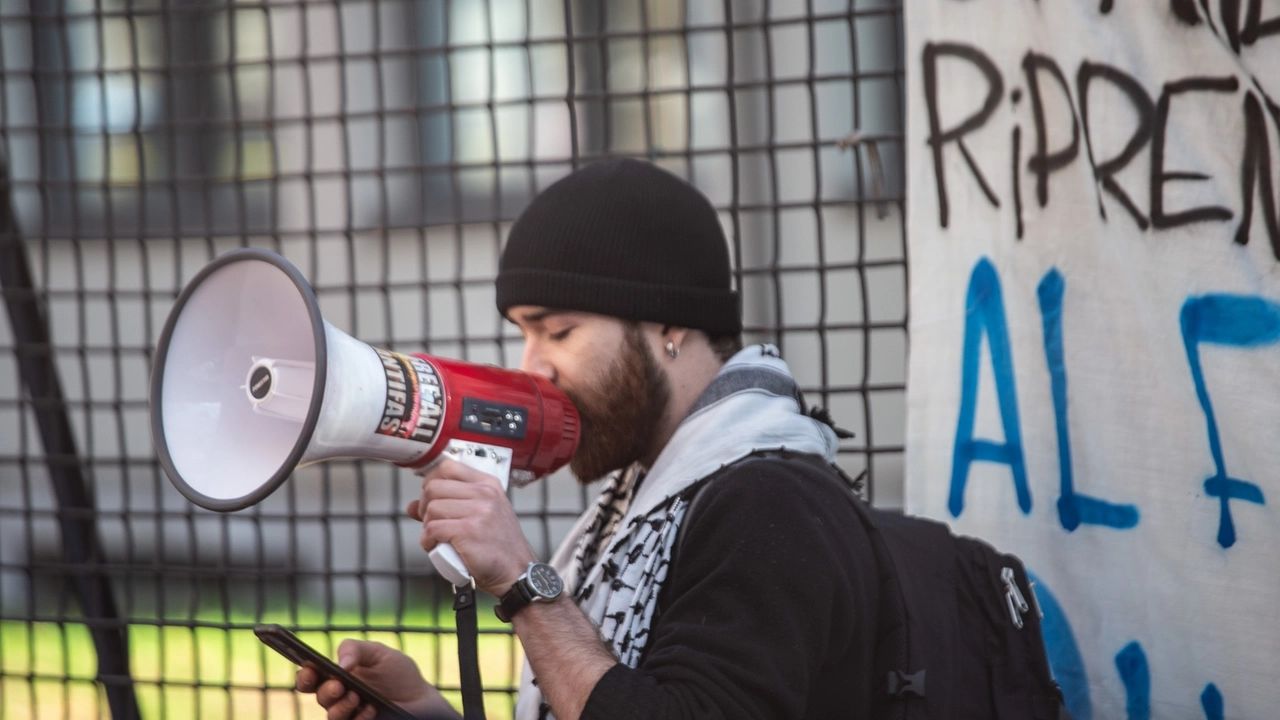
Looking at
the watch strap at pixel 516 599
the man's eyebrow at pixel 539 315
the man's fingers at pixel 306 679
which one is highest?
the man's eyebrow at pixel 539 315

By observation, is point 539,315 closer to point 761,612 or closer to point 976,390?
point 761,612

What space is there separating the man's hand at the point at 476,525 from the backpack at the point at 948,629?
11.7 inches

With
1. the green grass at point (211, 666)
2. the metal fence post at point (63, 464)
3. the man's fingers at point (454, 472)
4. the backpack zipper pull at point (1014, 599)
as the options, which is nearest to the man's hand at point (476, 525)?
the man's fingers at point (454, 472)

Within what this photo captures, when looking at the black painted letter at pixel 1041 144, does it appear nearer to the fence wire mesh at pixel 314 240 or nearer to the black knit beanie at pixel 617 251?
the black knit beanie at pixel 617 251

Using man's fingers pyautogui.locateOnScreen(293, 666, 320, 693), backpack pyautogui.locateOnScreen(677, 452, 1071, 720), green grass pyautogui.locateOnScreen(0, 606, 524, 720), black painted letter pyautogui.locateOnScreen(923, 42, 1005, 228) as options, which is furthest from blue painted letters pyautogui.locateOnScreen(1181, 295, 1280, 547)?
green grass pyautogui.locateOnScreen(0, 606, 524, 720)

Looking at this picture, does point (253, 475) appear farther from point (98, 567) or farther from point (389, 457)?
point (98, 567)

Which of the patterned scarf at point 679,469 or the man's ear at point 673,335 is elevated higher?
the man's ear at point 673,335

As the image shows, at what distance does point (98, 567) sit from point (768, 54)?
7.17 ft

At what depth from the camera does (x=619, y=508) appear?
2141mm

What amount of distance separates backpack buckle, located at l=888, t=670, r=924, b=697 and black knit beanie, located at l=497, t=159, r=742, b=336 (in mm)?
658

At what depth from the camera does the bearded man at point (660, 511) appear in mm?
1509

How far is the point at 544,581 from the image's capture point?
160 centimetres

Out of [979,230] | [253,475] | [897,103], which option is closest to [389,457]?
[253,475]

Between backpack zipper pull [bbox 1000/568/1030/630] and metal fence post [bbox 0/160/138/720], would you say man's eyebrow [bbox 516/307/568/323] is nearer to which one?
backpack zipper pull [bbox 1000/568/1030/630]
